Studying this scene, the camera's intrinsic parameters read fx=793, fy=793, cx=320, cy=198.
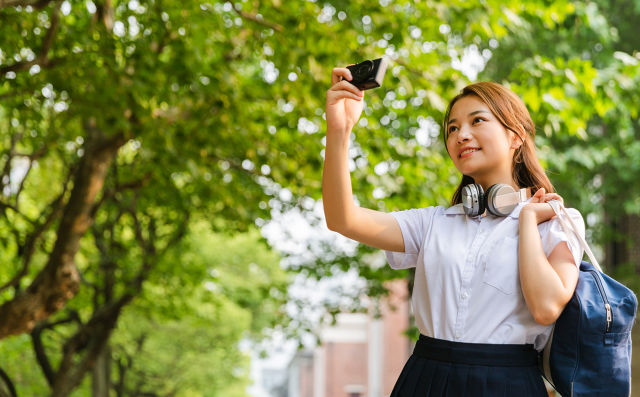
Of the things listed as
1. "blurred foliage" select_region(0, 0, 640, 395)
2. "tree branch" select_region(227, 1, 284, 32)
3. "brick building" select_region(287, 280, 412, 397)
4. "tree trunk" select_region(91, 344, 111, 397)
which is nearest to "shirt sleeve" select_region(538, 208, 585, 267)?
"blurred foliage" select_region(0, 0, 640, 395)

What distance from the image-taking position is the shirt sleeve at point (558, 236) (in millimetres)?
2195

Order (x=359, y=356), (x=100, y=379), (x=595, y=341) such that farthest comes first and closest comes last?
(x=359, y=356), (x=100, y=379), (x=595, y=341)

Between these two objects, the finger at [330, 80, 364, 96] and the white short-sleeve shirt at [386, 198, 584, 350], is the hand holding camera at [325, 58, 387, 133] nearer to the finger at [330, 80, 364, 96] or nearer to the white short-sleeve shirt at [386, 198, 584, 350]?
the finger at [330, 80, 364, 96]

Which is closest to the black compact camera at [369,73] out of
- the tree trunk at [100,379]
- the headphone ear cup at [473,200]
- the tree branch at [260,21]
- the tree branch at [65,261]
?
the headphone ear cup at [473,200]

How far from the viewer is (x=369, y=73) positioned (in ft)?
7.44

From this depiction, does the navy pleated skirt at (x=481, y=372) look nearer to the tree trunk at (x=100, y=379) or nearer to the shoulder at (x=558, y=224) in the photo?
the shoulder at (x=558, y=224)

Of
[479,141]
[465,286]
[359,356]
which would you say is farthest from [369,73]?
[359,356]

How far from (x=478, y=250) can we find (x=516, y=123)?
44 cm

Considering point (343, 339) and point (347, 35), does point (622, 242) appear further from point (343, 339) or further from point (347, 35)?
point (343, 339)

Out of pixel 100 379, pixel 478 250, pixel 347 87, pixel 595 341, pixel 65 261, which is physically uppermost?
pixel 65 261

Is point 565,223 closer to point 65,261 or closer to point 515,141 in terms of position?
point 515,141

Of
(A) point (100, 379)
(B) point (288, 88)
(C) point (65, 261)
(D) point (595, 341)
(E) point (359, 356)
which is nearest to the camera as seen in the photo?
(D) point (595, 341)

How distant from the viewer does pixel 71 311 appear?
14578 mm

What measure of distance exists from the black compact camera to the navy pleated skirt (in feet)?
2.50
